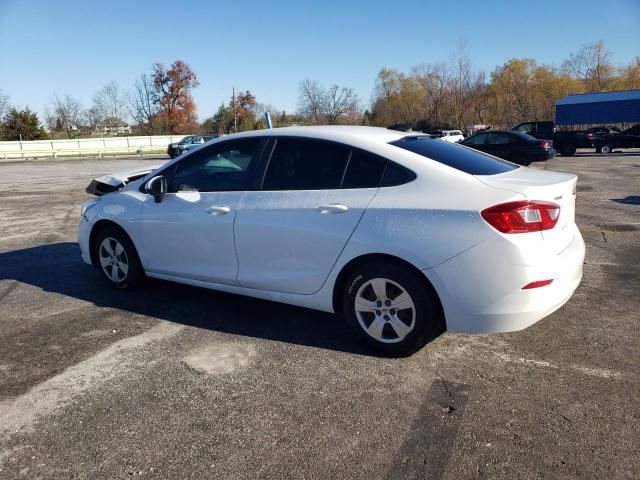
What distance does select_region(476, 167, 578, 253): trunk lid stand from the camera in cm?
335

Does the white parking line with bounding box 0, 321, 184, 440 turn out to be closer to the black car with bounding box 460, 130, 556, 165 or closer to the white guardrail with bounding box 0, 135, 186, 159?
the black car with bounding box 460, 130, 556, 165

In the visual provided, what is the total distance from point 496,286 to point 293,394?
1.44 metres

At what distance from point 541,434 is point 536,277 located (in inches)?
37.7

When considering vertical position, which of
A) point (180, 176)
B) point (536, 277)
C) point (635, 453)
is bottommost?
point (635, 453)

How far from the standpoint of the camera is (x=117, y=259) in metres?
5.27

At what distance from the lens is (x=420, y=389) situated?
10.7ft

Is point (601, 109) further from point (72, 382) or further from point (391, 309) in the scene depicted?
point (72, 382)

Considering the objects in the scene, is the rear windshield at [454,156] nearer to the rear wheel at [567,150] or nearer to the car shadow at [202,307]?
the car shadow at [202,307]

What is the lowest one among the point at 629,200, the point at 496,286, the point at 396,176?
the point at 629,200

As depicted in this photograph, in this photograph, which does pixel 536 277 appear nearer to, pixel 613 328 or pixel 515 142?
pixel 613 328

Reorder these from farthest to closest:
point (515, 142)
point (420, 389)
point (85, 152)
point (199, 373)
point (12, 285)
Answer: point (85, 152) < point (515, 142) < point (12, 285) < point (199, 373) < point (420, 389)

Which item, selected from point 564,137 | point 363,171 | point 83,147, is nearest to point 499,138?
point 564,137

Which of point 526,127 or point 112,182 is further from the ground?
point 526,127

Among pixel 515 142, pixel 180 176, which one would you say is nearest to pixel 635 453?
pixel 180 176
